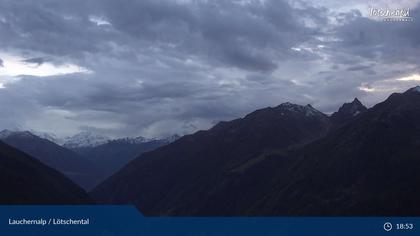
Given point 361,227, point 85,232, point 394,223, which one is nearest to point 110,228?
point 85,232

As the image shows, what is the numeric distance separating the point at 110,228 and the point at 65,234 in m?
3.26

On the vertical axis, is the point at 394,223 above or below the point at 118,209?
below

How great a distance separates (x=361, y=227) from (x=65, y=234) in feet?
72.8

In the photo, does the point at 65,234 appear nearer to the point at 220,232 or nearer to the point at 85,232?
the point at 85,232

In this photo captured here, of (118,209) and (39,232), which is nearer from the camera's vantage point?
(39,232)

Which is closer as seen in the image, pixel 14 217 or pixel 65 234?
pixel 65 234

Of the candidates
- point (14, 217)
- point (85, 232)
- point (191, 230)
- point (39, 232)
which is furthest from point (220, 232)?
point (14, 217)

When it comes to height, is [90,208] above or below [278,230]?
above

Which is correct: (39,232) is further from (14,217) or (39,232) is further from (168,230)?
(168,230)

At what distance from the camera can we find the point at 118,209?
42.6m

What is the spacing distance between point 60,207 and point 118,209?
4.41m

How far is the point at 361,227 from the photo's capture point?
4141 centimetres

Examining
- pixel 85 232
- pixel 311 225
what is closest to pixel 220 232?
pixel 311 225

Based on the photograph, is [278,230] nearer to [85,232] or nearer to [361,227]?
[361,227]
